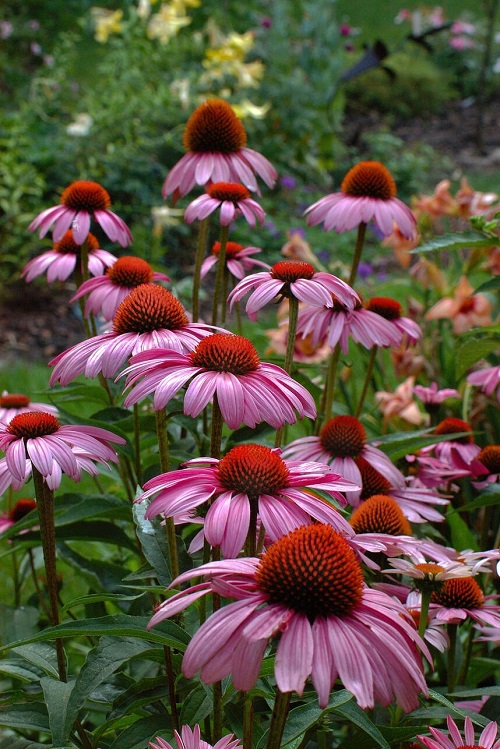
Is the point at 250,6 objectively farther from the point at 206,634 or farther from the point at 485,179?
→ the point at 206,634

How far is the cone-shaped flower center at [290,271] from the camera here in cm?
119

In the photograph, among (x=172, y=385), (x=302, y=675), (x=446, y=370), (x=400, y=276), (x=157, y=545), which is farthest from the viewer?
(x=400, y=276)

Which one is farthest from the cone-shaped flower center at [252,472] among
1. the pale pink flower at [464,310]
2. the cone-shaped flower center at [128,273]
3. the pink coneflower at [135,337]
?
the pale pink flower at [464,310]

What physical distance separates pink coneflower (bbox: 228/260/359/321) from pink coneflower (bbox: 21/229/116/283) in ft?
1.53

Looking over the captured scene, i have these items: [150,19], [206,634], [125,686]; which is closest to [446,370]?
[125,686]

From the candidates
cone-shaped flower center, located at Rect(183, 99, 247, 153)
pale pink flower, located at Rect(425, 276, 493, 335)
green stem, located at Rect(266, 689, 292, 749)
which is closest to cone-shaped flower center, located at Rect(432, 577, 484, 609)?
green stem, located at Rect(266, 689, 292, 749)

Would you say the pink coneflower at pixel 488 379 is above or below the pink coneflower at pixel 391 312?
below

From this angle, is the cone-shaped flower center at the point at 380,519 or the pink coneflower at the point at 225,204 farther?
the pink coneflower at the point at 225,204

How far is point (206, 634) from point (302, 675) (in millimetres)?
88

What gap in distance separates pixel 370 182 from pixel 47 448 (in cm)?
83

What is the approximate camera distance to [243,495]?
2.84ft

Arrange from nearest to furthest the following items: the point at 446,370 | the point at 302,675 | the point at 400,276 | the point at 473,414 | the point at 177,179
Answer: the point at 302,675 < the point at 177,179 < the point at 473,414 < the point at 446,370 < the point at 400,276

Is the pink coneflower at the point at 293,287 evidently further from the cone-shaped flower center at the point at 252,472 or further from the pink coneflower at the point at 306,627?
the pink coneflower at the point at 306,627

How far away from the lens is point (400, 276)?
5.20m
